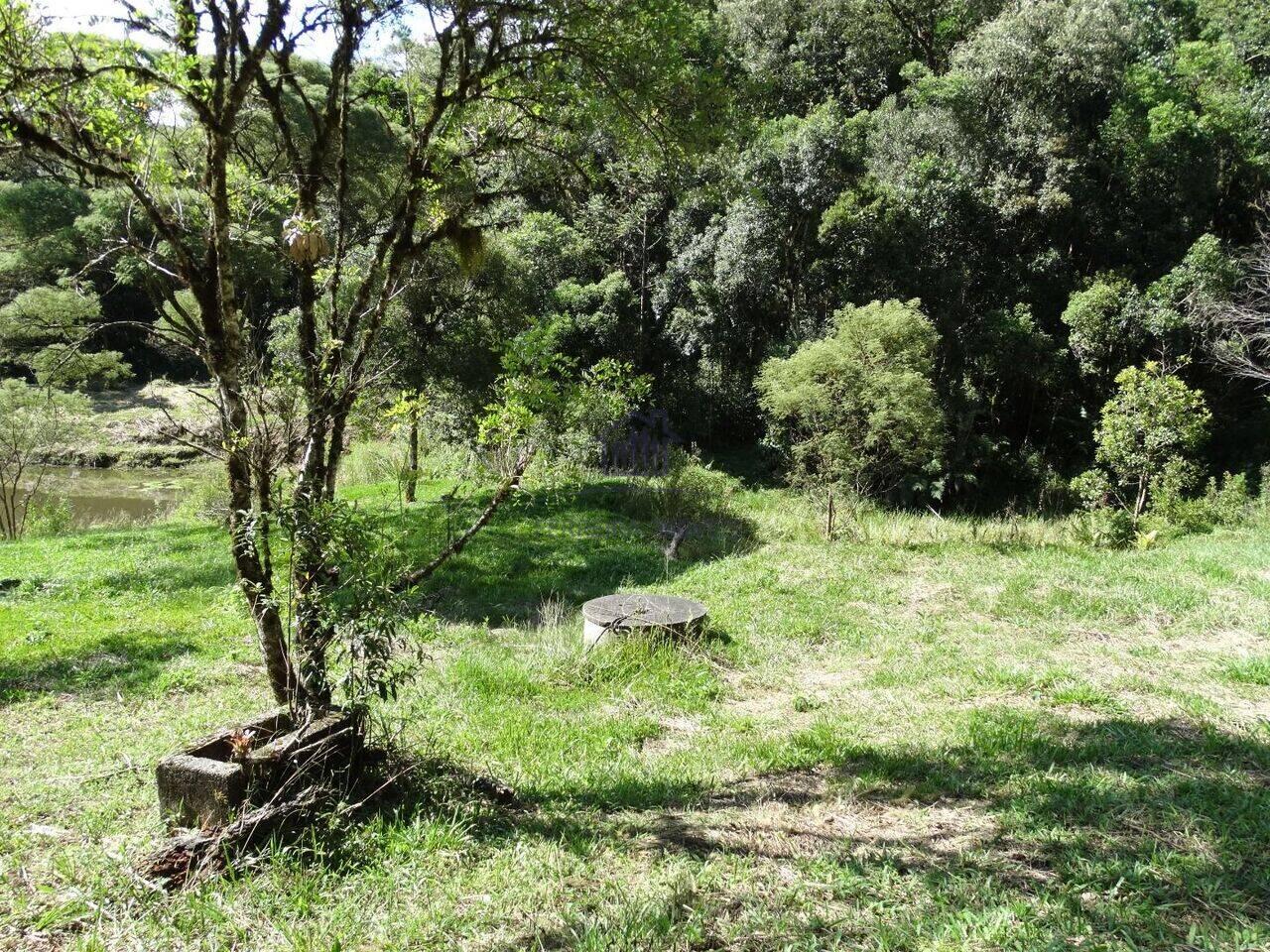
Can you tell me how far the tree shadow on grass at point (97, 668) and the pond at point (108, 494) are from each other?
10716 mm

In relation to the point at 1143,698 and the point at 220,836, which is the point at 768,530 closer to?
the point at 1143,698

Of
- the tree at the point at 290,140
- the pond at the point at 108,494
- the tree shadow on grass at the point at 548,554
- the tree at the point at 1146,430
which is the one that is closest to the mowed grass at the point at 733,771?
the tree shadow on grass at the point at 548,554

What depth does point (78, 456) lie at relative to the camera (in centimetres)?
2342

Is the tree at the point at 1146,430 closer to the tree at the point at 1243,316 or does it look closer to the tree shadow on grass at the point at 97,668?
the tree at the point at 1243,316

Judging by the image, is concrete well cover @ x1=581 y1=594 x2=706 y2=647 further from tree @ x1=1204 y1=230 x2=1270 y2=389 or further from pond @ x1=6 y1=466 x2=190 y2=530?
tree @ x1=1204 y1=230 x2=1270 y2=389

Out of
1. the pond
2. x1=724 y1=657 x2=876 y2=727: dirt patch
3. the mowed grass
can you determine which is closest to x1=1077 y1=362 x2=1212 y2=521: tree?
the mowed grass

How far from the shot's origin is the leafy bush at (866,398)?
37.7 feet

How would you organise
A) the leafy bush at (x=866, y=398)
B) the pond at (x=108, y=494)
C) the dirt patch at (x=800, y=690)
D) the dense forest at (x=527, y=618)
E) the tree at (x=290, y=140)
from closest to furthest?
the dense forest at (x=527, y=618)
the tree at (x=290, y=140)
the dirt patch at (x=800, y=690)
the leafy bush at (x=866, y=398)
the pond at (x=108, y=494)

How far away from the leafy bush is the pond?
13.2 metres

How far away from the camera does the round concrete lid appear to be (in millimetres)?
6410

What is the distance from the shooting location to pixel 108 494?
20266 mm

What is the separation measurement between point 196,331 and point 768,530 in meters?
9.20

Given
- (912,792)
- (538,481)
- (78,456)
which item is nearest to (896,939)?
(912,792)

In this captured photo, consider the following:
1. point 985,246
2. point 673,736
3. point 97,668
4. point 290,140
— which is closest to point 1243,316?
point 985,246
